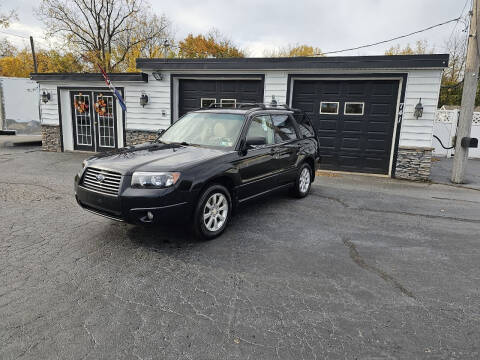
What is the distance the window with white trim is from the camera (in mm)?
9884

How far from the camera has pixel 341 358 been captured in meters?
2.30

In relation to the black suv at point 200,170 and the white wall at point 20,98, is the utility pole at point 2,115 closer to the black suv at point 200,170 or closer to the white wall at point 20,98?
the white wall at point 20,98

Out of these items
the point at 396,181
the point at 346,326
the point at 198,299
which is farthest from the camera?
the point at 396,181

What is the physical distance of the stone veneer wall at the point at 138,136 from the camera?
38.6 ft

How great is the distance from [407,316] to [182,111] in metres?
10.1

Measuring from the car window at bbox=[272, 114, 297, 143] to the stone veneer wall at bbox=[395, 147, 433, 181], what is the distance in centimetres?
474

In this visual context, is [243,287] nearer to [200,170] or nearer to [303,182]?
[200,170]

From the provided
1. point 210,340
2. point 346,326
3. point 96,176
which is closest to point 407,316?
point 346,326

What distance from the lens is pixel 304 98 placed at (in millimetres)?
10391

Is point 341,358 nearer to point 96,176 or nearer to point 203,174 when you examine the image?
point 203,174

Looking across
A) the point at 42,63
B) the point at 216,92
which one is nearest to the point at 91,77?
the point at 216,92

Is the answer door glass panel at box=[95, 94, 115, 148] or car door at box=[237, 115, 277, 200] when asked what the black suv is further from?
door glass panel at box=[95, 94, 115, 148]

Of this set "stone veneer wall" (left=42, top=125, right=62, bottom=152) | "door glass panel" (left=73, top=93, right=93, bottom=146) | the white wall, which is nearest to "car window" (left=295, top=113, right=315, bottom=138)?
"door glass panel" (left=73, top=93, right=93, bottom=146)

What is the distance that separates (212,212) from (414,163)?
24.1 ft
